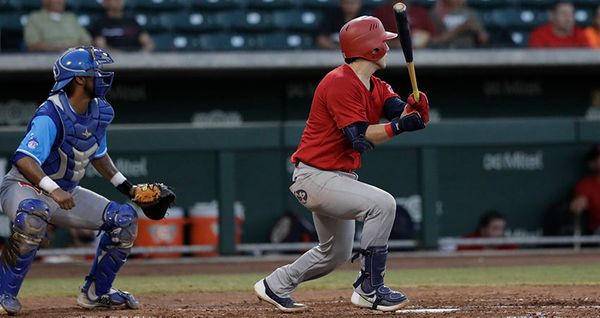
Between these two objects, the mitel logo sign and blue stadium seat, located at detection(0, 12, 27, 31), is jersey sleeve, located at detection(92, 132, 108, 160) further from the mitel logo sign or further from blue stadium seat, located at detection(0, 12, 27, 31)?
the mitel logo sign

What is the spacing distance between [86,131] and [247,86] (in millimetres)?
5358

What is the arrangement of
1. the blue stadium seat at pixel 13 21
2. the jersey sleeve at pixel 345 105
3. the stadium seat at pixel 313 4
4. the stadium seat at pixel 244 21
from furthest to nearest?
the stadium seat at pixel 313 4 < the stadium seat at pixel 244 21 < the blue stadium seat at pixel 13 21 < the jersey sleeve at pixel 345 105

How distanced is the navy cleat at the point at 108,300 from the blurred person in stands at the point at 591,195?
585cm

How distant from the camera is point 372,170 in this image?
1133 cm

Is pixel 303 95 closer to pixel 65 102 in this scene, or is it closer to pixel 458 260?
pixel 458 260

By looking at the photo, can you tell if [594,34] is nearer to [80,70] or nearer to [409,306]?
[409,306]

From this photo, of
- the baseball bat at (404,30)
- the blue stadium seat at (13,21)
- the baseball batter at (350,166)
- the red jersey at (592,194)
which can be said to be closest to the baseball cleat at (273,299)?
the baseball batter at (350,166)

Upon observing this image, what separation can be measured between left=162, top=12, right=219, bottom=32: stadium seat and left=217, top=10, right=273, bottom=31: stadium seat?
10cm

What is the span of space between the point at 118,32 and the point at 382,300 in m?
5.91

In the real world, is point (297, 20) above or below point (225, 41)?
above

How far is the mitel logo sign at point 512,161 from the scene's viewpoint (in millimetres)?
11500

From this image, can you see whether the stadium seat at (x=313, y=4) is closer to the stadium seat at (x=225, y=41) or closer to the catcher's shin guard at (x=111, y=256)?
the stadium seat at (x=225, y=41)

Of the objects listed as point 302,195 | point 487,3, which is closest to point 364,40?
point 302,195

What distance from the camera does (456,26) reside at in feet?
37.9
